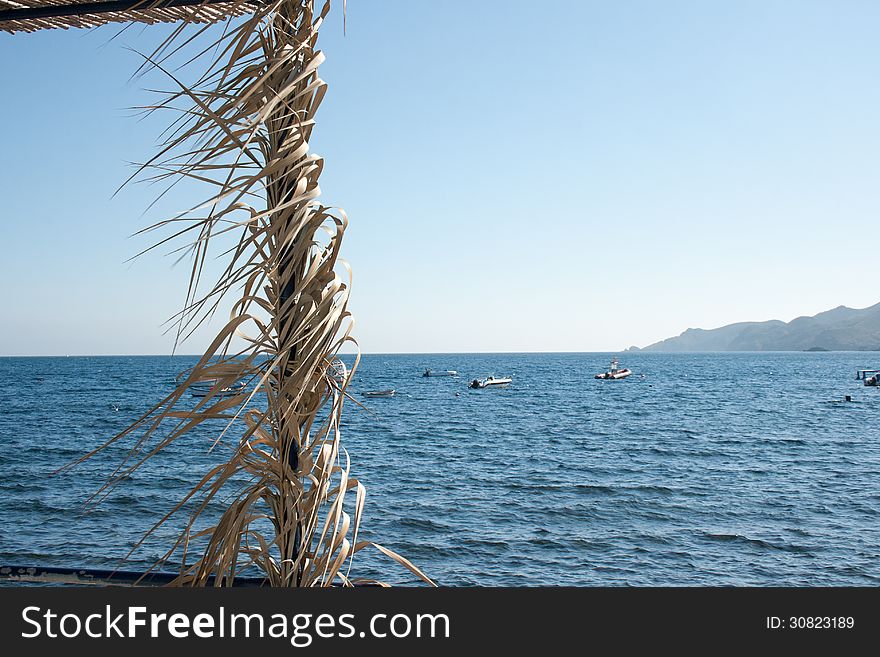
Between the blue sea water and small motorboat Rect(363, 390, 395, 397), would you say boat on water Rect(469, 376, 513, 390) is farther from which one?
the blue sea water

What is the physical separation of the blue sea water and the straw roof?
3.58 ft

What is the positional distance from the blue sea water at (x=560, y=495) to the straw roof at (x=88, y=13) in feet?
3.58

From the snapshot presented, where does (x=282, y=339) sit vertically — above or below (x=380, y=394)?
above

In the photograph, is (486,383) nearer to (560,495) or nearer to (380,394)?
(380,394)

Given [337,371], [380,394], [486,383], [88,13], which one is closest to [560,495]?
[88,13]

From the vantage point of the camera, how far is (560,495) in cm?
2045

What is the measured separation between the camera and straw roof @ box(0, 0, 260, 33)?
71.1 inches

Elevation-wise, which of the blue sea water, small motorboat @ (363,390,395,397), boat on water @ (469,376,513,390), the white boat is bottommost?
the blue sea water

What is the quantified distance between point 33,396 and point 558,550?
2413 inches

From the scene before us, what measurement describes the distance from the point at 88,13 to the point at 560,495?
1988cm

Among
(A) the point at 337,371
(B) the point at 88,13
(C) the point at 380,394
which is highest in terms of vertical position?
(B) the point at 88,13

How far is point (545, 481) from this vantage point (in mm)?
22578

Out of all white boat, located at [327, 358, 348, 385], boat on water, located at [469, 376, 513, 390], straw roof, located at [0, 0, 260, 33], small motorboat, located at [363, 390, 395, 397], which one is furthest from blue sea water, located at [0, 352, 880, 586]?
boat on water, located at [469, 376, 513, 390]
